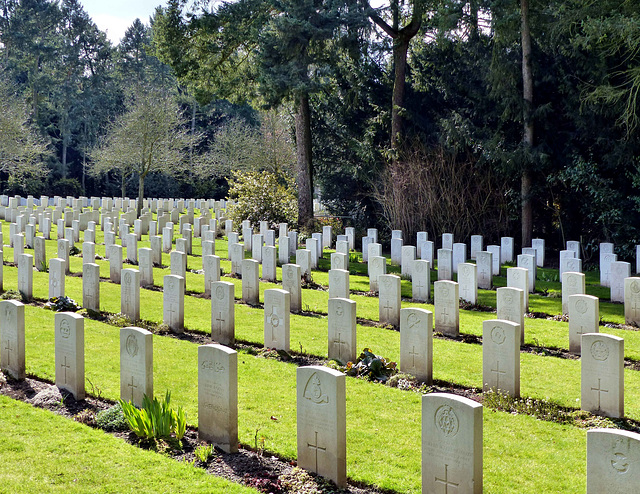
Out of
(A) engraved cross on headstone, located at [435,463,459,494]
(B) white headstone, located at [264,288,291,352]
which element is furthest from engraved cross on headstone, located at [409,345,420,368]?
(A) engraved cross on headstone, located at [435,463,459,494]

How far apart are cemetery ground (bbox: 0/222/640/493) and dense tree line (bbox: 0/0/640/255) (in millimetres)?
8683

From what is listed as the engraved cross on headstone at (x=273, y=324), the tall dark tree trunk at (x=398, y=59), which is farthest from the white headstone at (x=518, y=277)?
the tall dark tree trunk at (x=398, y=59)

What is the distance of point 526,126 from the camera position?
20.8 meters

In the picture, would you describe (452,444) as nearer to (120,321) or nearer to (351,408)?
(351,408)

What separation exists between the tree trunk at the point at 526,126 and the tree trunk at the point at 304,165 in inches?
320

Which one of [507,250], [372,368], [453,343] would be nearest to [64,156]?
[507,250]

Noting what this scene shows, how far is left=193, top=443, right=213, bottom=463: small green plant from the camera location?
6055 mm

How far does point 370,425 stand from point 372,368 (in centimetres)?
170

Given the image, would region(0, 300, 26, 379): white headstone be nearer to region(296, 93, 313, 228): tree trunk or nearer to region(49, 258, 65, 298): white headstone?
region(49, 258, 65, 298): white headstone

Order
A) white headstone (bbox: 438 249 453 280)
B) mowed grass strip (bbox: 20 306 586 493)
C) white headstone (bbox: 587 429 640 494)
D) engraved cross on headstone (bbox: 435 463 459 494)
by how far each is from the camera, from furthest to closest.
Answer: white headstone (bbox: 438 249 453 280) < mowed grass strip (bbox: 20 306 586 493) < engraved cross on headstone (bbox: 435 463 459 494) < white headstone (bbox: 587 429 640 494)

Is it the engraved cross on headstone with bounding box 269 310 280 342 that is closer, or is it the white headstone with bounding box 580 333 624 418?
the white headstone with bounding box 580 333 624 418

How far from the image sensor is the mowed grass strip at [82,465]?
5508 millimetres

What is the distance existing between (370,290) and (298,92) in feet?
30.3

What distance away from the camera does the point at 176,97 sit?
181 ft
